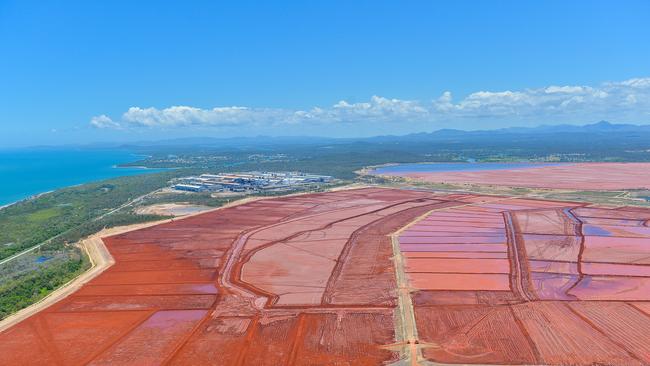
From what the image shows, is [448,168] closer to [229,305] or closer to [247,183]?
[247,183]

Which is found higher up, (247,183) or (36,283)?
(247,183)

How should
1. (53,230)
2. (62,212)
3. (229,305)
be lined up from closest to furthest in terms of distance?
(229,305)
(53,230)
(62,212)

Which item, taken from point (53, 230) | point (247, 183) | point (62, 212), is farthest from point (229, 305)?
point (247, 183)

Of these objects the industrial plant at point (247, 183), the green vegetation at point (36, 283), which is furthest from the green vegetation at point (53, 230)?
the industrial plant at point (247, 183)

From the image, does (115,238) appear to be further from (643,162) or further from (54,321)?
(643,162)

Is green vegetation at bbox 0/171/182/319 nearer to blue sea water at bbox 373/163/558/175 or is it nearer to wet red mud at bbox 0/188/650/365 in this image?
wet red mud at bbox 0/188/650/365

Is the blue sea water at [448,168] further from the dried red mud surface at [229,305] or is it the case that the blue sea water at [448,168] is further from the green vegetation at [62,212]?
the dried red mud surface at [229,305]
